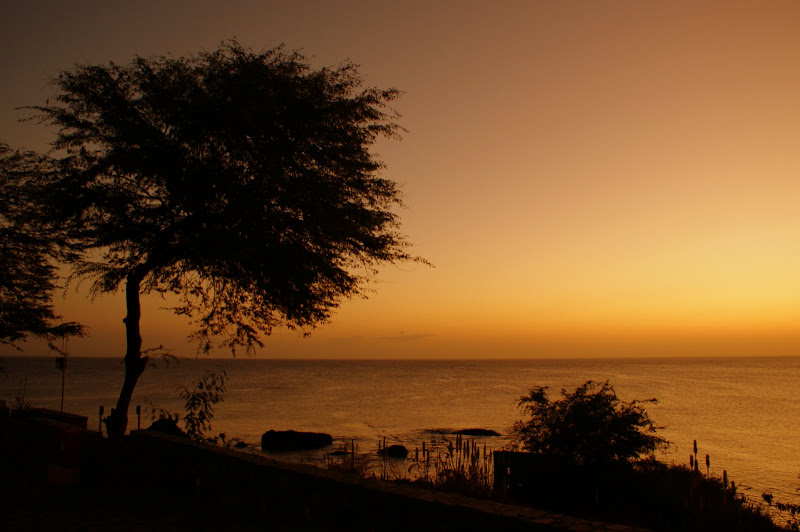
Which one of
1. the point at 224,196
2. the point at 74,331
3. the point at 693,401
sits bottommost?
the point at 693,401

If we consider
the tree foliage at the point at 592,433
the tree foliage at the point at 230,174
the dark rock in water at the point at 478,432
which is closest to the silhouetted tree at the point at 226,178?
the tree foliage at the point at 230,174

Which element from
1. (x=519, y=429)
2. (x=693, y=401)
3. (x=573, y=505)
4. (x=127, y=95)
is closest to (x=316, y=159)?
(x=127, y=95)

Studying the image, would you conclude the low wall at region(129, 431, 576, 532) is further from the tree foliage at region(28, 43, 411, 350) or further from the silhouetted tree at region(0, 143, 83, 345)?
the silhouetted tree at region(0, 143, 83, 345)

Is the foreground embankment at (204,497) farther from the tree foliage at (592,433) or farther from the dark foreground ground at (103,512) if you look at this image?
the tree foliage at (592,433)

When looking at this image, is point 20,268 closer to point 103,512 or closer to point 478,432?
point 103,512

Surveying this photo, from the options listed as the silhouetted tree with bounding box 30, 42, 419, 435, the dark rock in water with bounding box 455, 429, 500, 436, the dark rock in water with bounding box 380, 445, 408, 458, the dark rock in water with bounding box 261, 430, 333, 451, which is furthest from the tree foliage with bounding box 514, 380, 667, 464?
the dark rock in water with bounding box 455, 429, 500, 436

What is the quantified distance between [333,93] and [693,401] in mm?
67390

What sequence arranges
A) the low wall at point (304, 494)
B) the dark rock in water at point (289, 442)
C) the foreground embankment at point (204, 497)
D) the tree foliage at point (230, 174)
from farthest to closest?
the dark rock in water at point (289, 442), the tree foliage at point (230, 174), the foreground embankment at point (204, 497), the low wall at point (304, 494)

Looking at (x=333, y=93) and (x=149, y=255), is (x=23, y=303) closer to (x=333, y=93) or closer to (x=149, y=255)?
(x=149, y=255)

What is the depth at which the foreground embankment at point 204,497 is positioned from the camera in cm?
589

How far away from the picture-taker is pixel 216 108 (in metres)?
12.3

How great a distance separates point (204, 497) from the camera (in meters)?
8.18

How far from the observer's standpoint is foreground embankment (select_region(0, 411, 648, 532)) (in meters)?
5.89

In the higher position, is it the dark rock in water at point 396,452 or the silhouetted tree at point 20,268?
the silhouetted tree at point 20,268
